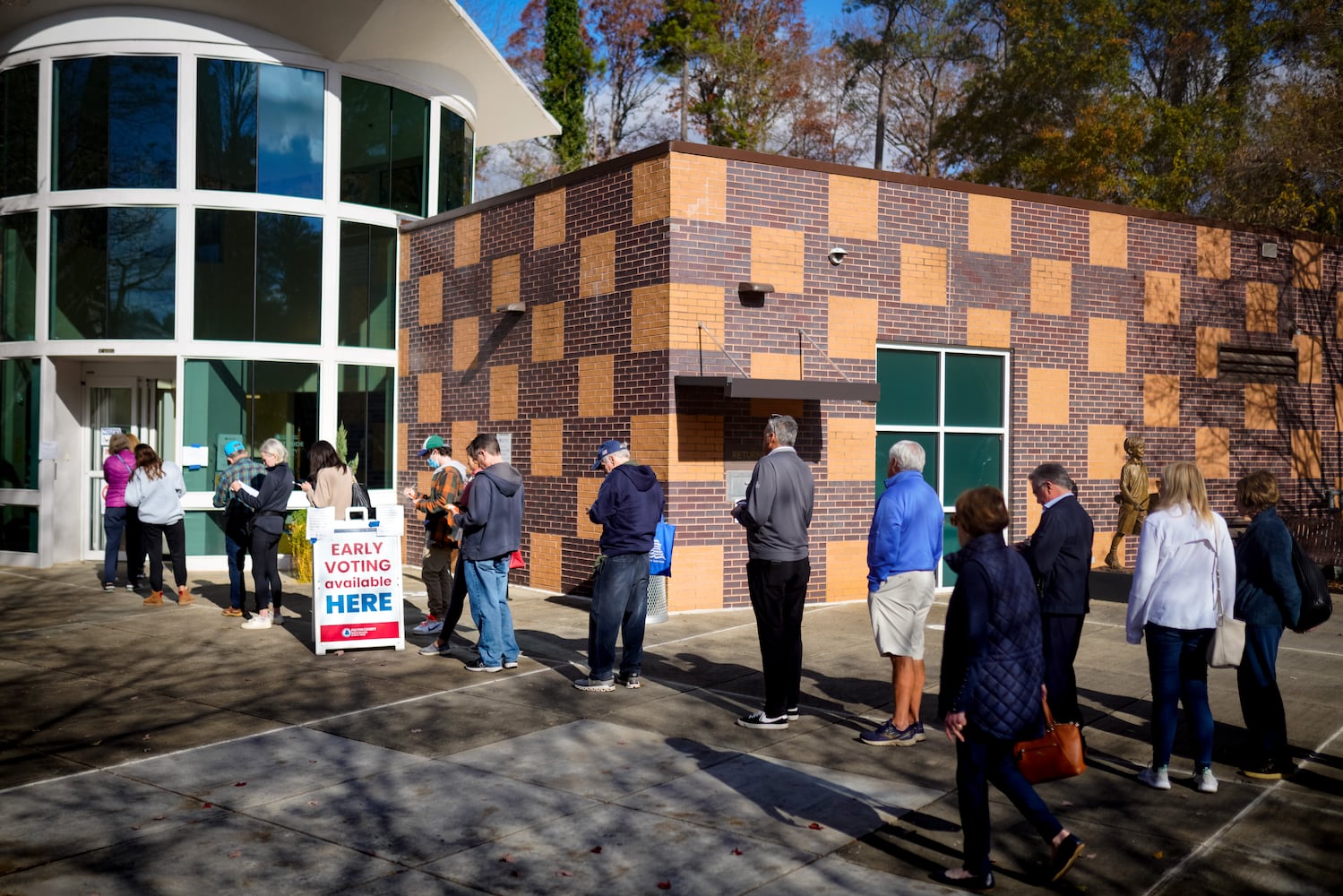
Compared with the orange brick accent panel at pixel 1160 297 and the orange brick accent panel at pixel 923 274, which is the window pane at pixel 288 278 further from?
the orange brick accent panel at pixel 1160 297

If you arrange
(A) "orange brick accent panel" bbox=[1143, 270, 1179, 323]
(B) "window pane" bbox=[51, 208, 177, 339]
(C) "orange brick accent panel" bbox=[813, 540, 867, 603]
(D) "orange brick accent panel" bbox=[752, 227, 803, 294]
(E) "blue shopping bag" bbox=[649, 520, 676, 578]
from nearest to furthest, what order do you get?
(E) "blue shopping bag" bbox=[649, 520, 676, 578] < (D) "orange brick accent panel" bbox=[752, 227, 803, 294] < (C) "orange brick accent panel" bbox=[813, 540, 867, 603] < (A) "orange brick accent panel" bbox=[1143, 270, 1179, 323] < (B) "window pane" bbox=[51, 208, 177, 339]

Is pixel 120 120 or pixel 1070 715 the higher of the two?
pixel 120 120

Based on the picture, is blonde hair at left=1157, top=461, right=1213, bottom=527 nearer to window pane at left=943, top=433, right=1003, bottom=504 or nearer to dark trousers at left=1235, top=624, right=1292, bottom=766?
dark trousers at left=1235, top=624, right=1292, bottom=766

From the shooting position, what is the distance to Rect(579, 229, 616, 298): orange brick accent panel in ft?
42.7

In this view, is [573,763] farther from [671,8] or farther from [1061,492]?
[671,8]

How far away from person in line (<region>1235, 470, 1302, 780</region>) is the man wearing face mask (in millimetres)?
6227

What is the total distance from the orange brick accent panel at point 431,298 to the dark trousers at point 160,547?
16.2ft

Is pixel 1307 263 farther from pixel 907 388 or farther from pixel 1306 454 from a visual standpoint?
pixel 907 388

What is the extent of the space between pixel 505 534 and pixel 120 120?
10.8 metres

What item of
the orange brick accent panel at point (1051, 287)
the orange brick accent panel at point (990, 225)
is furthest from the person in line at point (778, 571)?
the orange brick accent panel at point (1051, 287)

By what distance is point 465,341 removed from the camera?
51.3 ft

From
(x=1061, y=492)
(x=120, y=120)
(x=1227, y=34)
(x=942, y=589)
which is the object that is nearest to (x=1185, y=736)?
(x=1061, y=492)

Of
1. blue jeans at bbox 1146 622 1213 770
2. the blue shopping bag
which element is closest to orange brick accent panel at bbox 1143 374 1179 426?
the blue shopping bag

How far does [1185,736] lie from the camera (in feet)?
23.4
